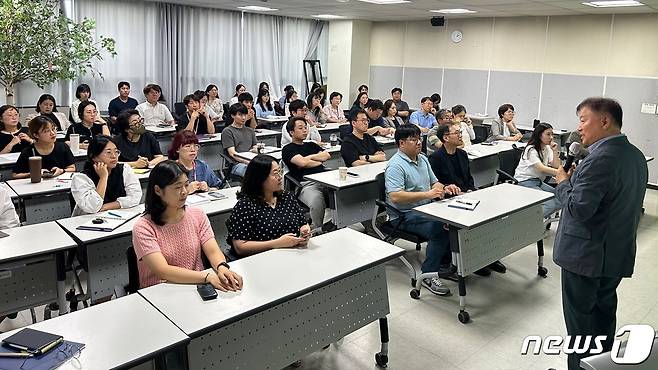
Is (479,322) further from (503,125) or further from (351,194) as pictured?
(503,125)

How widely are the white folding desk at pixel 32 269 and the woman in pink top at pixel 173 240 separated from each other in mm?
664

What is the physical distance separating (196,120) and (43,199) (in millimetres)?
2959

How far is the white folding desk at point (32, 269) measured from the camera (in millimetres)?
2725

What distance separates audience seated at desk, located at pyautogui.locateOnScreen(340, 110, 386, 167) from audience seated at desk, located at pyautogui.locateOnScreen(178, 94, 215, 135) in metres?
2.23

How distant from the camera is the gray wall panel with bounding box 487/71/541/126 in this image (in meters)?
9.36

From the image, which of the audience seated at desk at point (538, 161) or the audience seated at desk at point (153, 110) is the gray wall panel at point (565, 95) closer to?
the audience seated at desk at point (538, 161)

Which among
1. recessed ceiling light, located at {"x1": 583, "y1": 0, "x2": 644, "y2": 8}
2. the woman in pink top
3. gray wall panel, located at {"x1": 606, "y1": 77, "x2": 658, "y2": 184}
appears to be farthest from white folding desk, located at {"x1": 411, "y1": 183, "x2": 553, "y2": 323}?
gray wall panel, located at {"x1": 606, "y1": 77, "x2": 658, "y2": 184}

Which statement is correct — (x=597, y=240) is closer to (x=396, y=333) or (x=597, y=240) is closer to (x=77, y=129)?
(x=396, y=333)

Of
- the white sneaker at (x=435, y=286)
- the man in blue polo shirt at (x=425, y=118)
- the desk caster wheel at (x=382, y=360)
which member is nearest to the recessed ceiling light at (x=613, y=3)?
the man in blue polo shirt at (x=425, y=118)

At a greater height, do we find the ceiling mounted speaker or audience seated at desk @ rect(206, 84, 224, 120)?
the ceiling mounted speaker

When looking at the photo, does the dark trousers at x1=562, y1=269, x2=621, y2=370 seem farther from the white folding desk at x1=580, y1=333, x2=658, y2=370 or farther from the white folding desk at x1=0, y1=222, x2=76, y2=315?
the white folding desk at x1=0, y1=222, x2=76, y2=315

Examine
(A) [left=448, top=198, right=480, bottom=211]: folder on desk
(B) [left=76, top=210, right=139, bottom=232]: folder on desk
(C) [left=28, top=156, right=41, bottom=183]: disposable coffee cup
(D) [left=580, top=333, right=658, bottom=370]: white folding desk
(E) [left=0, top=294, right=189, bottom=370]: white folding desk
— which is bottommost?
(E) [left=0, top=294, right=189, bottom=370]: white folding desk

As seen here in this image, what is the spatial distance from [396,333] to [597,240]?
1440 mm

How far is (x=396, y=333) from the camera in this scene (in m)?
3.37
